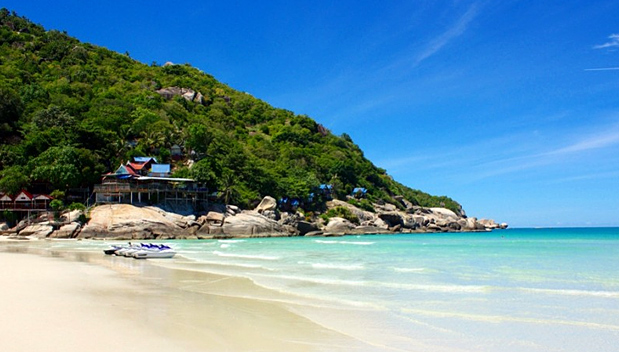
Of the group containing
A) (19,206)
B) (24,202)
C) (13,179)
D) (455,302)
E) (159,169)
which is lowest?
(455,302)

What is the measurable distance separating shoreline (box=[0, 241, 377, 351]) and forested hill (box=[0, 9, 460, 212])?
3662 centimetres

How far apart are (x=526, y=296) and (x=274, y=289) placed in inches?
292

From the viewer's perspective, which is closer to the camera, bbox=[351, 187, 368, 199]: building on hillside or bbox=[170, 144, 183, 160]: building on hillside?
bbox=[170, 144, 183, 160]: building on hillside

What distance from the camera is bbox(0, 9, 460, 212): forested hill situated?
158 ft

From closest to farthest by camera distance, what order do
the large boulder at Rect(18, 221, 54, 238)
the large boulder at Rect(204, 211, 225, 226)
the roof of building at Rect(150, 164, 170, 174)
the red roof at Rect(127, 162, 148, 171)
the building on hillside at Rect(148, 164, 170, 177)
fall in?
1. the large boulder at Rect(18, 221, 54, 238)
2. the large boulder at Rect(204, 211, 225, 226)
3. the red roof at Rect(127, 162, 148, 171)
4. the building on hillside at Rect(148, 164, 170, 177)
5. the roof of building at Rect(150, 164, 170, 174)

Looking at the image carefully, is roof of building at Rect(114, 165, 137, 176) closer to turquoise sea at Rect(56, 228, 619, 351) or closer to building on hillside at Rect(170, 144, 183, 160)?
building on hillside at Rect(170, 144, 183, 160)

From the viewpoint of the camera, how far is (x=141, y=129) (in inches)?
2389

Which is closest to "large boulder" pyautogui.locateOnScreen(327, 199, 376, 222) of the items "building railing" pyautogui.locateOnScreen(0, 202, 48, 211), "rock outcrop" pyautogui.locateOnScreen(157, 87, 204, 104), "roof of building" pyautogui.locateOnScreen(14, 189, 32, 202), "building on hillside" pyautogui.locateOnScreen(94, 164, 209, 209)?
"building on hillside" pyautogui.locateOnScreen(94, 164, 209, 209)

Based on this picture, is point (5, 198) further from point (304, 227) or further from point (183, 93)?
point (183, 93)

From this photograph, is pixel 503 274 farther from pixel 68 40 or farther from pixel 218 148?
pixel 68 40

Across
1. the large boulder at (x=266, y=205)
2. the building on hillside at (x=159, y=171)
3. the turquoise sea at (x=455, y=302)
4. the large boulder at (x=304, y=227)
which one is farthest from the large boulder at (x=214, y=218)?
the turquoise sea at (x=455, y=302)

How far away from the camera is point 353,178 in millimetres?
83375

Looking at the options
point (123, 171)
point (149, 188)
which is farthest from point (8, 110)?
point (149, 188)

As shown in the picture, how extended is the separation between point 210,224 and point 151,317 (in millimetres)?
40284
